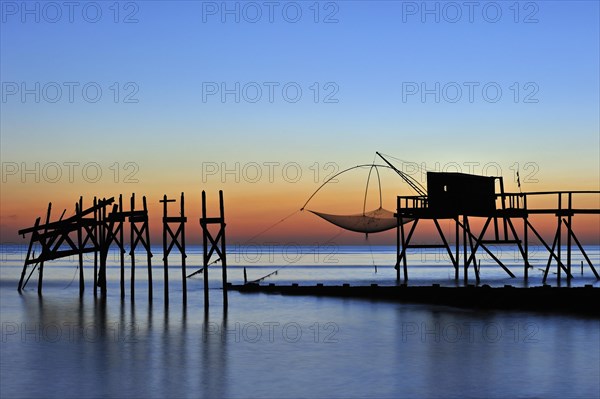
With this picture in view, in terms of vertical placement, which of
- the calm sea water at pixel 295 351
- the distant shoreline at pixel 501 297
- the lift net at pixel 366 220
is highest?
the lift net at pixel 366 220

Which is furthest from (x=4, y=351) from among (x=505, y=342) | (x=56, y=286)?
(x=56, y=286)

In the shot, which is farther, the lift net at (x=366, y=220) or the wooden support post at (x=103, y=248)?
the lift net at (x=366, y=220)

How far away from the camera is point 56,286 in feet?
159

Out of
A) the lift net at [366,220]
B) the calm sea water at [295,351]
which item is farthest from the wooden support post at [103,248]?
the lift net at [366,220]

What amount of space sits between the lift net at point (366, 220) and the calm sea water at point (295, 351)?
9.17 m

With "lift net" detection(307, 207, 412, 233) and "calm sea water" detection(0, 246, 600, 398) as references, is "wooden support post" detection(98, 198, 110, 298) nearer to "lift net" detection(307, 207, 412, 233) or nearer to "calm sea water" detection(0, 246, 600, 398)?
"calm sea water" detection(0, 246, 600, 398)

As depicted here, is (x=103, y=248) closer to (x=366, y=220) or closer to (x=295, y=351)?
(x=366, y=220)

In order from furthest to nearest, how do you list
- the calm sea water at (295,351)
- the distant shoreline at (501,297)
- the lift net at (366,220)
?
1. the lift net at (366,220)
2. the distant shoreline at (501,297)
3. the calm sea water at (295,351)

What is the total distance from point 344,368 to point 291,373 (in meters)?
1.27

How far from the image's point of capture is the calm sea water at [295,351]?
1720 centimetres

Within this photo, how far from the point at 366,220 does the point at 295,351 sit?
2136 centimetres

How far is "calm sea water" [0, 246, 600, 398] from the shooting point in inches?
677

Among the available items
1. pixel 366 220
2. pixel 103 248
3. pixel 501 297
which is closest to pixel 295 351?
pixel 501 297

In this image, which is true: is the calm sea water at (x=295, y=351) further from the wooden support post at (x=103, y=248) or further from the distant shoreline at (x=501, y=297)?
the wooden support post at (x=103, y=248)
